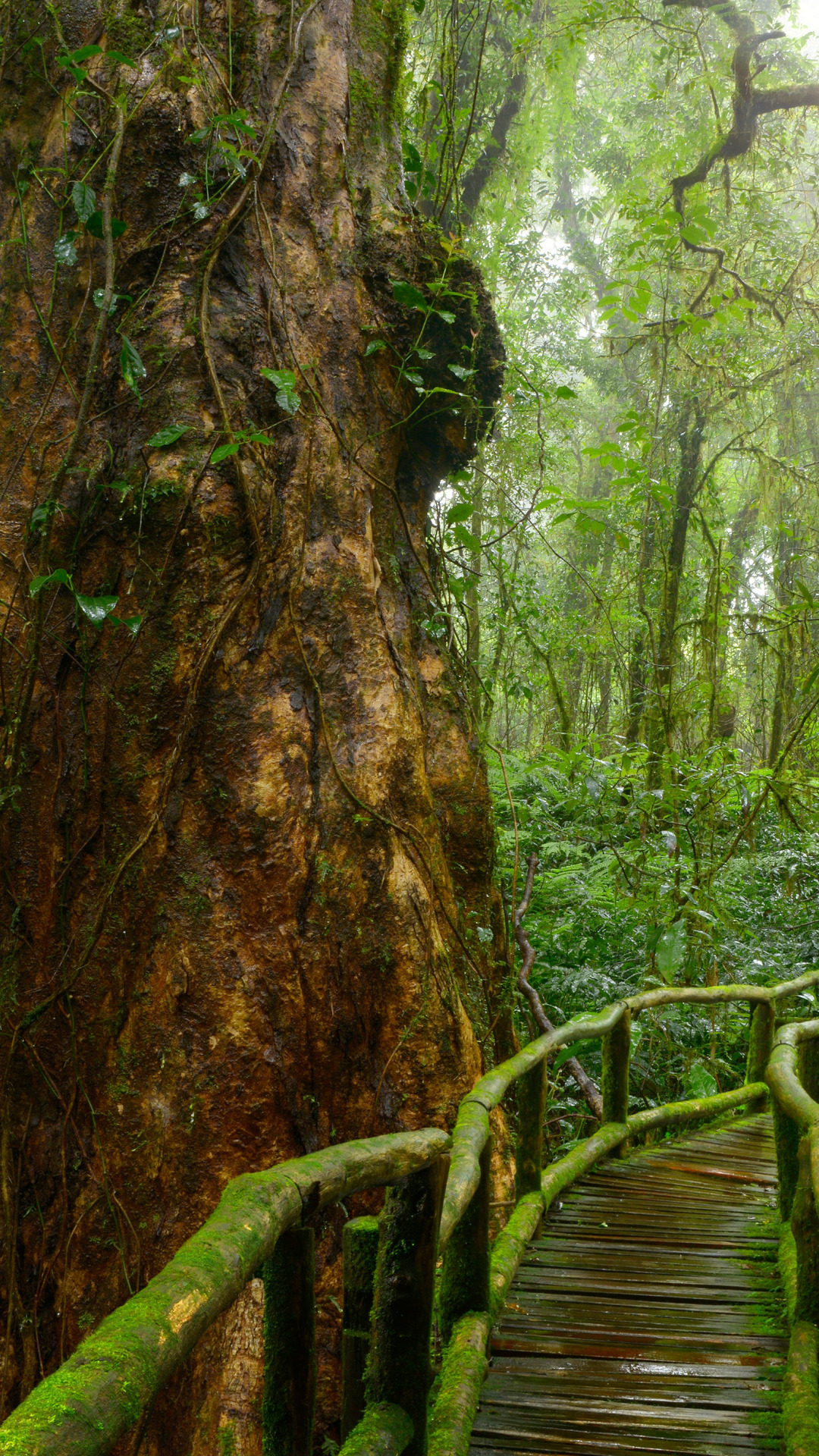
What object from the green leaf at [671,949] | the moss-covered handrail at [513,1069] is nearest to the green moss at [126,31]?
the moss-covered handrail at [513,1069]

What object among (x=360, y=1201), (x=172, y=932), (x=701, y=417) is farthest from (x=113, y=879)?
(x=701, y=417)

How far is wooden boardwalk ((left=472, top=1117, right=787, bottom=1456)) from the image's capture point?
260cm

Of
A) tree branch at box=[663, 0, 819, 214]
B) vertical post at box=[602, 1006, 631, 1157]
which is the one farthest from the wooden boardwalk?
tree branch at box=[663, 0, 819, 214]

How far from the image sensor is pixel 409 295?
13.9 ft

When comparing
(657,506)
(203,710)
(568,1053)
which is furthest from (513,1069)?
(657,506)

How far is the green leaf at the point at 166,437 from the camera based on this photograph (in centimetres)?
345

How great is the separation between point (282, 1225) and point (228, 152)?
3753 mm

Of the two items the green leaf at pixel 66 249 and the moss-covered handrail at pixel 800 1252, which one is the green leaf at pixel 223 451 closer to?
the green leaf at pixel 66 249

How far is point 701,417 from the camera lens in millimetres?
10789

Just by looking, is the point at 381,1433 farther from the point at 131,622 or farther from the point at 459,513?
the point at 459,513

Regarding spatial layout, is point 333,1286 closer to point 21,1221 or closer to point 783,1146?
point 21,1221

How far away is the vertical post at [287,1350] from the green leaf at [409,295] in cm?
378

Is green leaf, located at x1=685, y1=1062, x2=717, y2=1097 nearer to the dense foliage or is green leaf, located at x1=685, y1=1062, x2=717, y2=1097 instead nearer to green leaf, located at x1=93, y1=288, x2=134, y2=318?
the dense foliage

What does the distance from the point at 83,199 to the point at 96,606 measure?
156cm
